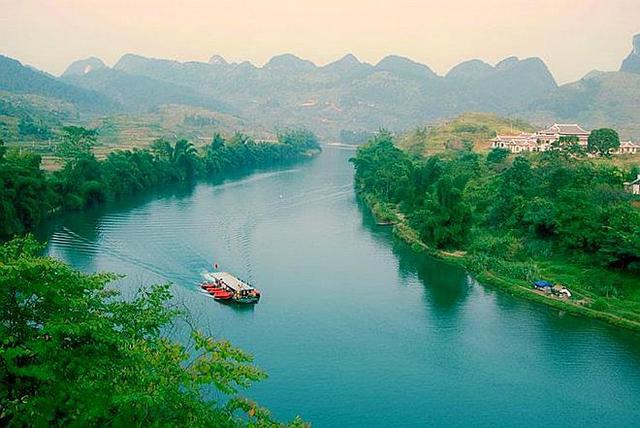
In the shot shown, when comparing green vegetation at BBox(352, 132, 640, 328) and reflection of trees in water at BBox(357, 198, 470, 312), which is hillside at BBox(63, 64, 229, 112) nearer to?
green vegetation at BBox(352, 132, 640, 328)

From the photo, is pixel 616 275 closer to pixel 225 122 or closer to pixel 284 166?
pixel 284 166

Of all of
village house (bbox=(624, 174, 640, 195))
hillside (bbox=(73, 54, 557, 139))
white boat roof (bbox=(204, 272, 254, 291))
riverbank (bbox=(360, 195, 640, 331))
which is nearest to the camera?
riverbank (bbox=(360, 195, 640, 331))

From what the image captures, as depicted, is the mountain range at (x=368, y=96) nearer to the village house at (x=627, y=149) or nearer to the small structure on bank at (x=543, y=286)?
the village house at (x=627, y=149)

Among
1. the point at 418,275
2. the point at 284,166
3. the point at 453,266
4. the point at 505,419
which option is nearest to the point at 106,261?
the point at 418,275

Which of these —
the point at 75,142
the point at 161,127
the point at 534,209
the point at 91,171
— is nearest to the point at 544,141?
the point at 534,209

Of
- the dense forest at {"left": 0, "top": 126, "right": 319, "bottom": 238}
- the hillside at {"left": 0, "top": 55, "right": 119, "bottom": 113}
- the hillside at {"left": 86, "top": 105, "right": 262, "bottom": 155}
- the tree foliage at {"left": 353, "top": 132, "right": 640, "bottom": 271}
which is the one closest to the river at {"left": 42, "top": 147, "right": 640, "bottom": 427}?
the dense forest at {"left": 0, "top": 126, "right": 319, "bottom": 238}
